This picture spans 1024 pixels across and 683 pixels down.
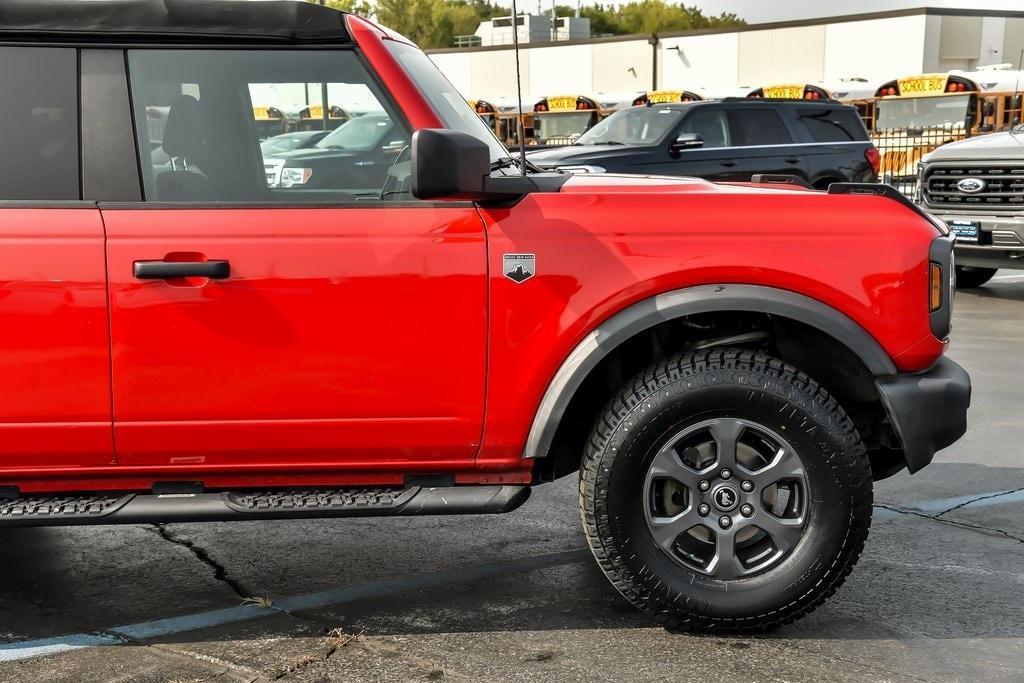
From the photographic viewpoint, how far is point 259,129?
3551 millimetres

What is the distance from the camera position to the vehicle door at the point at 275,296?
335 centimetres

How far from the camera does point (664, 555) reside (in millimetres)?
3580

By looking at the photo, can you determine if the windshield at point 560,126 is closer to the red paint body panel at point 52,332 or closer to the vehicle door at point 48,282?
the vehicle door at point 48,282

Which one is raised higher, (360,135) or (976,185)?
(360,135)

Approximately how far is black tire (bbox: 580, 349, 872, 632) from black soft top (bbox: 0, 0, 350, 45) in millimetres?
1476

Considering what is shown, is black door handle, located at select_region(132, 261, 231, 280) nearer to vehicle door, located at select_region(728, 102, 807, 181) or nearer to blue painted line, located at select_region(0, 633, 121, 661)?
blue painted line, located at select_region(0, 633, 121, 661)

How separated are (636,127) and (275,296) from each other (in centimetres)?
1156

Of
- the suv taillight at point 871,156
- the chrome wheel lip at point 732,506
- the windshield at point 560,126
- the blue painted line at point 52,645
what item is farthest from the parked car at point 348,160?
the windshield at point 560,126

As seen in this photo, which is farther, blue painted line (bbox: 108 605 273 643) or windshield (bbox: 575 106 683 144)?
windshield (bbox: 575 106 683 144)

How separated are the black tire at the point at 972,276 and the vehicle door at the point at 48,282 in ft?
31.6

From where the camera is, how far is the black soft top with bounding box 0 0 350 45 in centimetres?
343

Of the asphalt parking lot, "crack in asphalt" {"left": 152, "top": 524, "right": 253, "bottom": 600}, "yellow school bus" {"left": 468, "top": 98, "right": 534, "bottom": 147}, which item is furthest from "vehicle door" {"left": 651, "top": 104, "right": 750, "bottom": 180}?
"yellow school bus" {"left": 468, "top": 98, "right": 534, "bottom": 147}

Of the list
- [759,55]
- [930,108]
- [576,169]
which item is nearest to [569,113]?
[930,108]

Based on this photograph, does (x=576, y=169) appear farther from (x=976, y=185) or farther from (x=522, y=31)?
(x=522, y=31)
